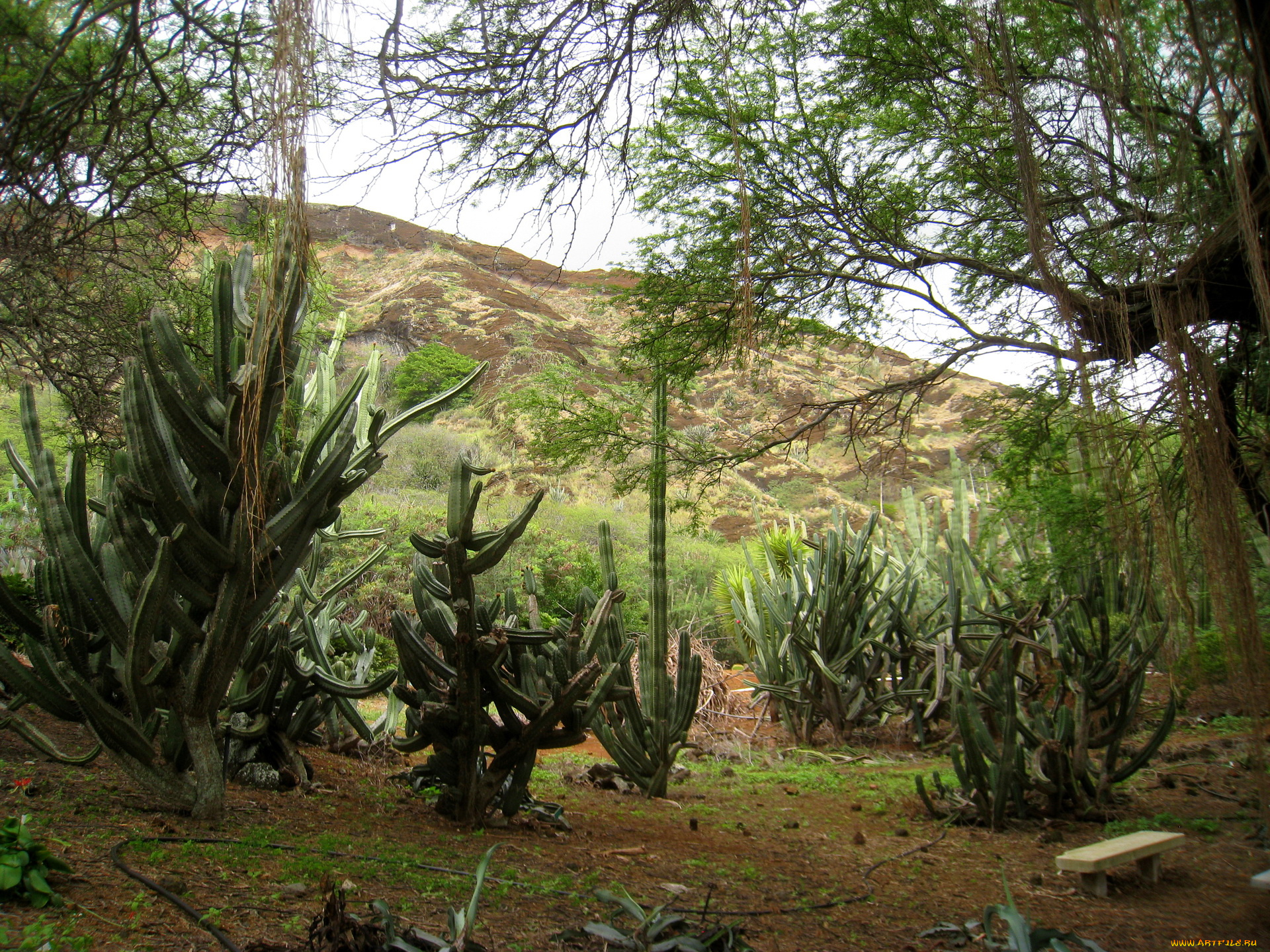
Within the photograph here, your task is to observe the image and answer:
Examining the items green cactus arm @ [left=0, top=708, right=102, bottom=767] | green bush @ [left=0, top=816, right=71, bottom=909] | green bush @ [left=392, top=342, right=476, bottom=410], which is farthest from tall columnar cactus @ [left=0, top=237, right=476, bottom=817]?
green bush @ [left=392, top=342, right=476, bottom=410]

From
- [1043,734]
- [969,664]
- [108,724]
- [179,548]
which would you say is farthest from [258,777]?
[969,664]

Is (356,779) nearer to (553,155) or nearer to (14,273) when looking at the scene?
(14,273)

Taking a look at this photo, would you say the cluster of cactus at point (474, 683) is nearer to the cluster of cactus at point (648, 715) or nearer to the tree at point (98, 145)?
the cluster of cactus at point (648, 715)

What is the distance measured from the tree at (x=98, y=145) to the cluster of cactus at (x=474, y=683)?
1.83 metres

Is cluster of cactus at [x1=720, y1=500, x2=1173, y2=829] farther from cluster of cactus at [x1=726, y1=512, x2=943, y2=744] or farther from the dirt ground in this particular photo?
the dirt ground

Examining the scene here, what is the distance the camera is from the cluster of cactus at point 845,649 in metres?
8.11

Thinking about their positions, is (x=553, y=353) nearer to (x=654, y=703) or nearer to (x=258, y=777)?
(x=654, y=703)

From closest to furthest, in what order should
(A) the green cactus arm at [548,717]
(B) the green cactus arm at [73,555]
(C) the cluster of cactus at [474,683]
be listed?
(B) the green cactus arm at [73,555] < (C) the cluster of cactus at [474,683] < (A) the green cactus arm at [548,717]

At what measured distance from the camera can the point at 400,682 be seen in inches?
173

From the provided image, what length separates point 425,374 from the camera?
28406 millimetres

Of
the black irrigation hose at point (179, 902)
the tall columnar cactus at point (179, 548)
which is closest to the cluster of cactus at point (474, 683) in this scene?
the tall columnar cactus at point (179, 548)

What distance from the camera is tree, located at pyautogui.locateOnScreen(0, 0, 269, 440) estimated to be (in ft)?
10.8

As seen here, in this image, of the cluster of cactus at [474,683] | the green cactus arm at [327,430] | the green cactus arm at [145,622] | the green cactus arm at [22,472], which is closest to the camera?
the green cactus arm at [145,622]

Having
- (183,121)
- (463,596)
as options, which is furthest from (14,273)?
(463,596)
